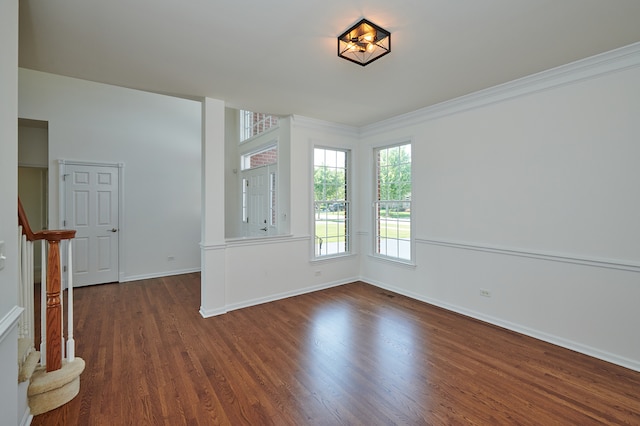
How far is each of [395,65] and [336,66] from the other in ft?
1.79

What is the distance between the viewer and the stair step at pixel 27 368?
5.72 feet

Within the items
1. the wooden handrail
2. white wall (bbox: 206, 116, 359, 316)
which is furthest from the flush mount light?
the wooden handrail

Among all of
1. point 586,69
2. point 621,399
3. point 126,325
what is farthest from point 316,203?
point 621,399

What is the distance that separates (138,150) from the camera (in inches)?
208

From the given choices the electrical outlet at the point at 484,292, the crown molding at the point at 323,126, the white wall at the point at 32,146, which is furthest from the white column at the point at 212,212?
the white wall at the point at 32,146

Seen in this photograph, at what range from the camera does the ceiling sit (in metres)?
1.95

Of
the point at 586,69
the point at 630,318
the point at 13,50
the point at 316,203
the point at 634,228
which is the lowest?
the point at 630,318

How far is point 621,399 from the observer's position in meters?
2.06

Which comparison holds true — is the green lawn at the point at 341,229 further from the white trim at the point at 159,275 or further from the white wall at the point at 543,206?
the white trim at the point at 159,275

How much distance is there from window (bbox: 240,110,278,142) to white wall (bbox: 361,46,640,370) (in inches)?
104

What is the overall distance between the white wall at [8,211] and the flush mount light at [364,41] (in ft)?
6.35

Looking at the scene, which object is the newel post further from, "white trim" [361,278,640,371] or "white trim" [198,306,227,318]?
"white trim" [361,278,640,371]

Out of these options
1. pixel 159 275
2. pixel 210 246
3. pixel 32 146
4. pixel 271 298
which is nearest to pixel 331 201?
pixel 271 298

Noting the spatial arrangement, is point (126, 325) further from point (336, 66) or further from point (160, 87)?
point (336, 66)
